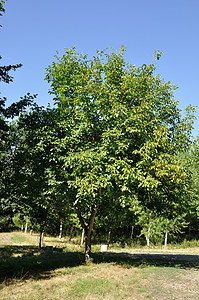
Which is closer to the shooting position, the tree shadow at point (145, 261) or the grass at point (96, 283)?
the grass at point (96, 283)

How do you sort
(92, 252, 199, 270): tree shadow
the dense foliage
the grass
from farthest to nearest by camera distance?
(92, 252, 199, 270): tree shadow
the dense foliage
the grass

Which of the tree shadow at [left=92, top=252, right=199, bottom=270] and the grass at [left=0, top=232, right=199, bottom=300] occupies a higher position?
the grass at [left=0, top=232, right=199, bottom=300]

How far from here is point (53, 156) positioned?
14.3 m

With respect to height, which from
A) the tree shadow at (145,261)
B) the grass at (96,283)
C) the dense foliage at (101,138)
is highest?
the dense foliage at (101,138)

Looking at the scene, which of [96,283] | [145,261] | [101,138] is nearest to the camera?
[96,283]

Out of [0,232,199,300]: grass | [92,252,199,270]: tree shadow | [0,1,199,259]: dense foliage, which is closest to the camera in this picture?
[0,232,199,300]: grass

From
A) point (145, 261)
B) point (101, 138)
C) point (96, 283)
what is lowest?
point (145, 261)

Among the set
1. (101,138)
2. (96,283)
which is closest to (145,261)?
(96,283)

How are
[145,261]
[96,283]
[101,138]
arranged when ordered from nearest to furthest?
[96,283] → [101,138] → [145,261]

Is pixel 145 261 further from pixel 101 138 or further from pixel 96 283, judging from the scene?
pixel 101 138

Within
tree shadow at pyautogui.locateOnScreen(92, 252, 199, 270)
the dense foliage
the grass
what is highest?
the dense foliage

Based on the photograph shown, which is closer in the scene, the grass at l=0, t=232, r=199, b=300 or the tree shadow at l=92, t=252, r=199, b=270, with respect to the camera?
the grass at l=0, t=232, r=199, b=300

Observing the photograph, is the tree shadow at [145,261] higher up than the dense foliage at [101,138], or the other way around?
the dense foliage at [101,138]

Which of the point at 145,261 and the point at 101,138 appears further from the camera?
the point at 145,261
